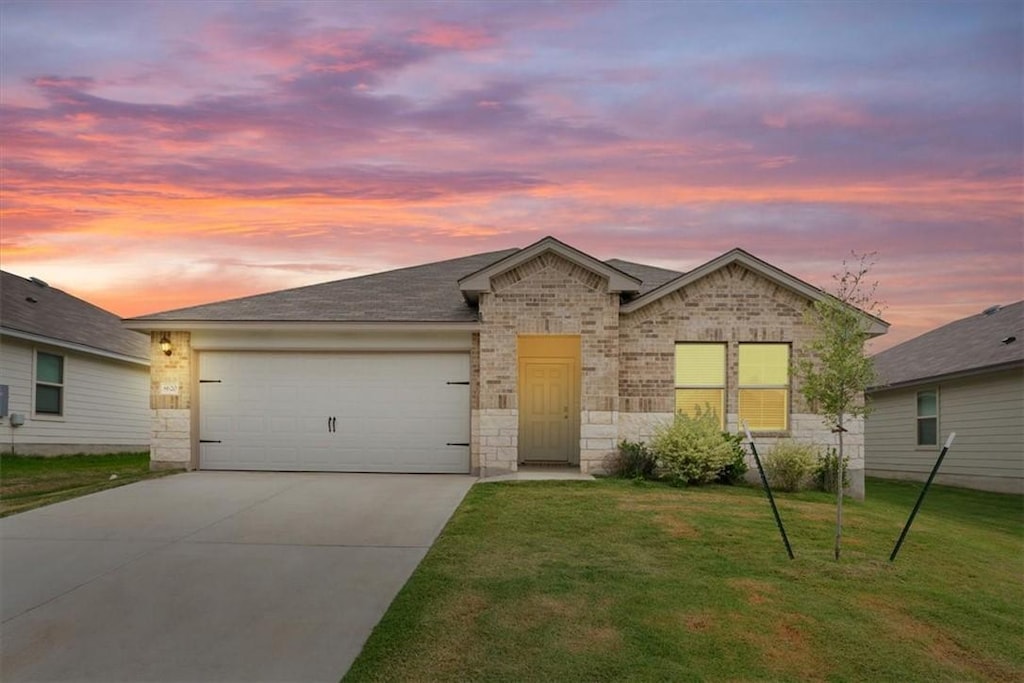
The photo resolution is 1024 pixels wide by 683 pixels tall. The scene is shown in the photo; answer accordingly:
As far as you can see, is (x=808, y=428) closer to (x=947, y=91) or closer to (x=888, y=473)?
(x=947, y=91)

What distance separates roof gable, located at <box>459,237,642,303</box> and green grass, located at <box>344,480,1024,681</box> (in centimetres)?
493

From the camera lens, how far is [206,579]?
362 inches

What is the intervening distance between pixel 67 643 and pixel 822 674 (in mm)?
6513

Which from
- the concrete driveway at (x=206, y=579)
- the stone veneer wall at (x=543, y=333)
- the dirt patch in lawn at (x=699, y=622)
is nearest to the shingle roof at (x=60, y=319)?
the concrete driveway at (x=206, y=579)

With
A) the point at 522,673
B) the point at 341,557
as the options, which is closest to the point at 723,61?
the point at 341,557

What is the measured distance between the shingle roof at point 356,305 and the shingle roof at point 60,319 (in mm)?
6250

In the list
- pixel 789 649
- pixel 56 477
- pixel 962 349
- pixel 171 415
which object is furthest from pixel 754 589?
pixel 962 349

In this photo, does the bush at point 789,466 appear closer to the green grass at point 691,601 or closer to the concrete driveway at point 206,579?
the green grass at point 691,601

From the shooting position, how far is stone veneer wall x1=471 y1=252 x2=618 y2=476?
16.8 metres

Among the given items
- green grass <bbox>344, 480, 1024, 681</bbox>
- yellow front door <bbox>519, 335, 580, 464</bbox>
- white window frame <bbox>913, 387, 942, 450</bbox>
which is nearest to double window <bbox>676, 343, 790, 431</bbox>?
yellow front door <bbox>519, 335, 580, 464</bbox>

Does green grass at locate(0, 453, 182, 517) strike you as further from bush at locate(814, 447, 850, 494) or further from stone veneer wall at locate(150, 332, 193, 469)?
bush at locate(814, 447, 850, 494)

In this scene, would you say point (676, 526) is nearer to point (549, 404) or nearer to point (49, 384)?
point (549, 404)

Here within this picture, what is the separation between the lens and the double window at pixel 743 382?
1711cm

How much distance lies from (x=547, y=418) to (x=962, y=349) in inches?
498
